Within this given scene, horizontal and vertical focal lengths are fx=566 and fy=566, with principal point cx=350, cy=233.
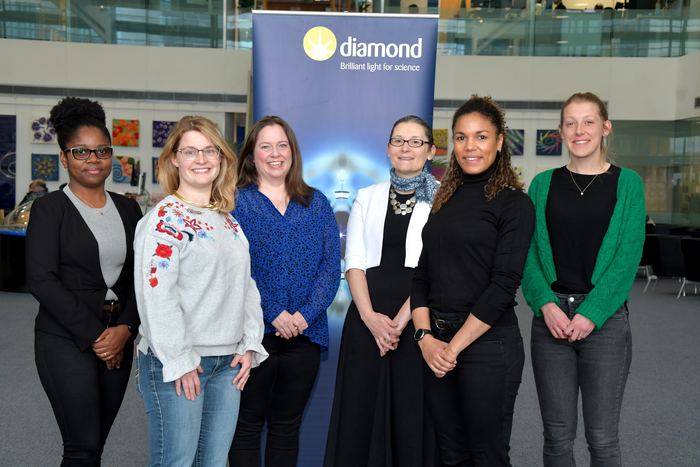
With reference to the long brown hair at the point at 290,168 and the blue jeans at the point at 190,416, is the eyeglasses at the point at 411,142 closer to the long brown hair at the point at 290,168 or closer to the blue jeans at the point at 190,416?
the long brown hair at the point at 290,168

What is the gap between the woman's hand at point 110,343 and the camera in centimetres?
203

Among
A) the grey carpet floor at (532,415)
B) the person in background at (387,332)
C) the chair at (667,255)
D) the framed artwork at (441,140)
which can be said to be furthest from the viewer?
the framed artwork at (441,140)

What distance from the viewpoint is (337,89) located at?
3.06m

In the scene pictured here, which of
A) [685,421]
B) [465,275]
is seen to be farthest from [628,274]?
[685,421]

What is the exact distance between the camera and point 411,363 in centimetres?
249

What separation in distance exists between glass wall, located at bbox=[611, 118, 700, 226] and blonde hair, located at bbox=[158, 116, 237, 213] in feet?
38.4

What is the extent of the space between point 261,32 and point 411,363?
6.16 ft

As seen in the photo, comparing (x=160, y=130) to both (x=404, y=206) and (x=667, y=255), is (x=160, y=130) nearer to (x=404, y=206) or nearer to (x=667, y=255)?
(x=667, y=255)

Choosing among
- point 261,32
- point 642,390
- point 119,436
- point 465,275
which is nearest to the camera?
point 465,275

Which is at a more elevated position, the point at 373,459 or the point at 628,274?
the point at 628,274

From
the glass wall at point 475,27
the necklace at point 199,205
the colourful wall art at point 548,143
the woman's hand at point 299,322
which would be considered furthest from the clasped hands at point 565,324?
the glass wall at point 475,27

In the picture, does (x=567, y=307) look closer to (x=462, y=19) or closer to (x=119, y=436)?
(x=119, y=436)

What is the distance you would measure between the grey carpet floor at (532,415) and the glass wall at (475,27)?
24.4 feet

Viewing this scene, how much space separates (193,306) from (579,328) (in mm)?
1446
